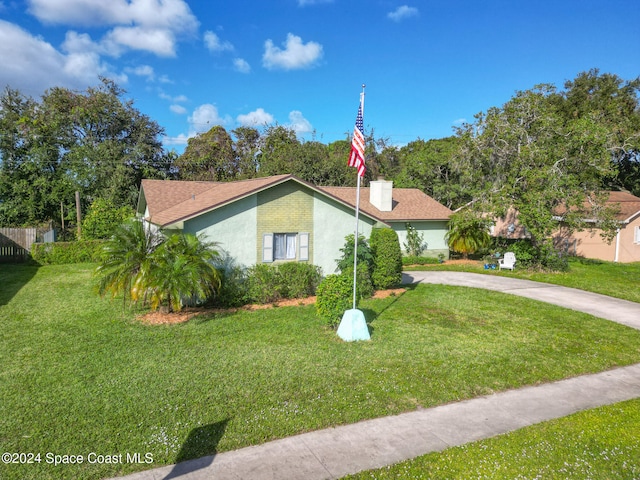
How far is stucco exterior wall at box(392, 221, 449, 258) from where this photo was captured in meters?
24.3

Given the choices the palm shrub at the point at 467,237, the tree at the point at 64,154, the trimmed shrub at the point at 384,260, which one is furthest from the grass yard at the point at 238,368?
the tree at the point at 64,154

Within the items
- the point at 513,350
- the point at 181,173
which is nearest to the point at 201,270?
the point at 513,350

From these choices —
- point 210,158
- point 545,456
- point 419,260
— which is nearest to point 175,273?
point 545,456

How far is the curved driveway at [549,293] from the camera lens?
12844mm

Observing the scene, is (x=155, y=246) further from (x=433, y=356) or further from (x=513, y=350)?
(x=513, y=350)

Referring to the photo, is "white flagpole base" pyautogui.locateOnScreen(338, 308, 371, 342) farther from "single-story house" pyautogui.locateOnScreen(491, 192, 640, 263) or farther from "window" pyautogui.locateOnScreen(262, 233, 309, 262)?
"single-story house" pyautogui.locateOnScreen(491, 192, 640, 263)

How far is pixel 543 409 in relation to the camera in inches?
260

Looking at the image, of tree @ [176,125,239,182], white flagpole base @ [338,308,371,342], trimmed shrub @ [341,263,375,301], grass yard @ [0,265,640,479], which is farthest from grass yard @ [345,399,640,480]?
tree @ [176,125,239,182]

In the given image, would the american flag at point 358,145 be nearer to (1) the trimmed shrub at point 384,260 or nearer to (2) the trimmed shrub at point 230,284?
(2) the trimmed shrub at point 230,284

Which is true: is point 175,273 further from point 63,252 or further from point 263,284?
point 63,252

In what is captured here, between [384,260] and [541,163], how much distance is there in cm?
967

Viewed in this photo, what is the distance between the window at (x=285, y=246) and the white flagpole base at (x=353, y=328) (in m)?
4.90

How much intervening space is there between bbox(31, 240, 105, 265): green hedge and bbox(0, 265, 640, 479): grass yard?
368 inches

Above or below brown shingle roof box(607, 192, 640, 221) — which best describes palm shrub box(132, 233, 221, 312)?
below
